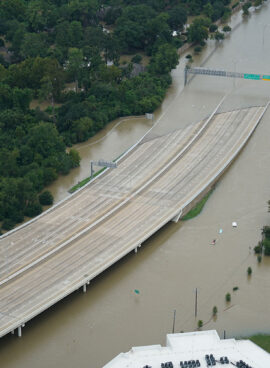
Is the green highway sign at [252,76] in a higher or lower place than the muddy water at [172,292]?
higher

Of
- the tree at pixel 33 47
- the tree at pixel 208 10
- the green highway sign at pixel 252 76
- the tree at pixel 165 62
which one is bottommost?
the green highway sign at pixel 252 76

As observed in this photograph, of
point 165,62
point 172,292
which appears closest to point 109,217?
point 172,292

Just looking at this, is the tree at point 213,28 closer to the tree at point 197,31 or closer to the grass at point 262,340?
the tree at point 197,31

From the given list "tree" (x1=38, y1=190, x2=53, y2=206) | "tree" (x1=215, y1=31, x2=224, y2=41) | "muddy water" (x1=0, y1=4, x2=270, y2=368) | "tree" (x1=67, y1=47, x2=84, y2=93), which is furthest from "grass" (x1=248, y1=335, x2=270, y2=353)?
"tree" (x1=215, y1=31, x2=224, y2=41)

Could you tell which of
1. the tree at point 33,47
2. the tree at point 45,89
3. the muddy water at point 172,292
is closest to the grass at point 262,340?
the muddy water at point 172,292

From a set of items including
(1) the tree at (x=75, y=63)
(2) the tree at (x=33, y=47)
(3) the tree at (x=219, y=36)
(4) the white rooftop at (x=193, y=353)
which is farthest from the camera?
(3) the tree at (x=219, y=36)

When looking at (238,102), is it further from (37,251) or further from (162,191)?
(37,251)
